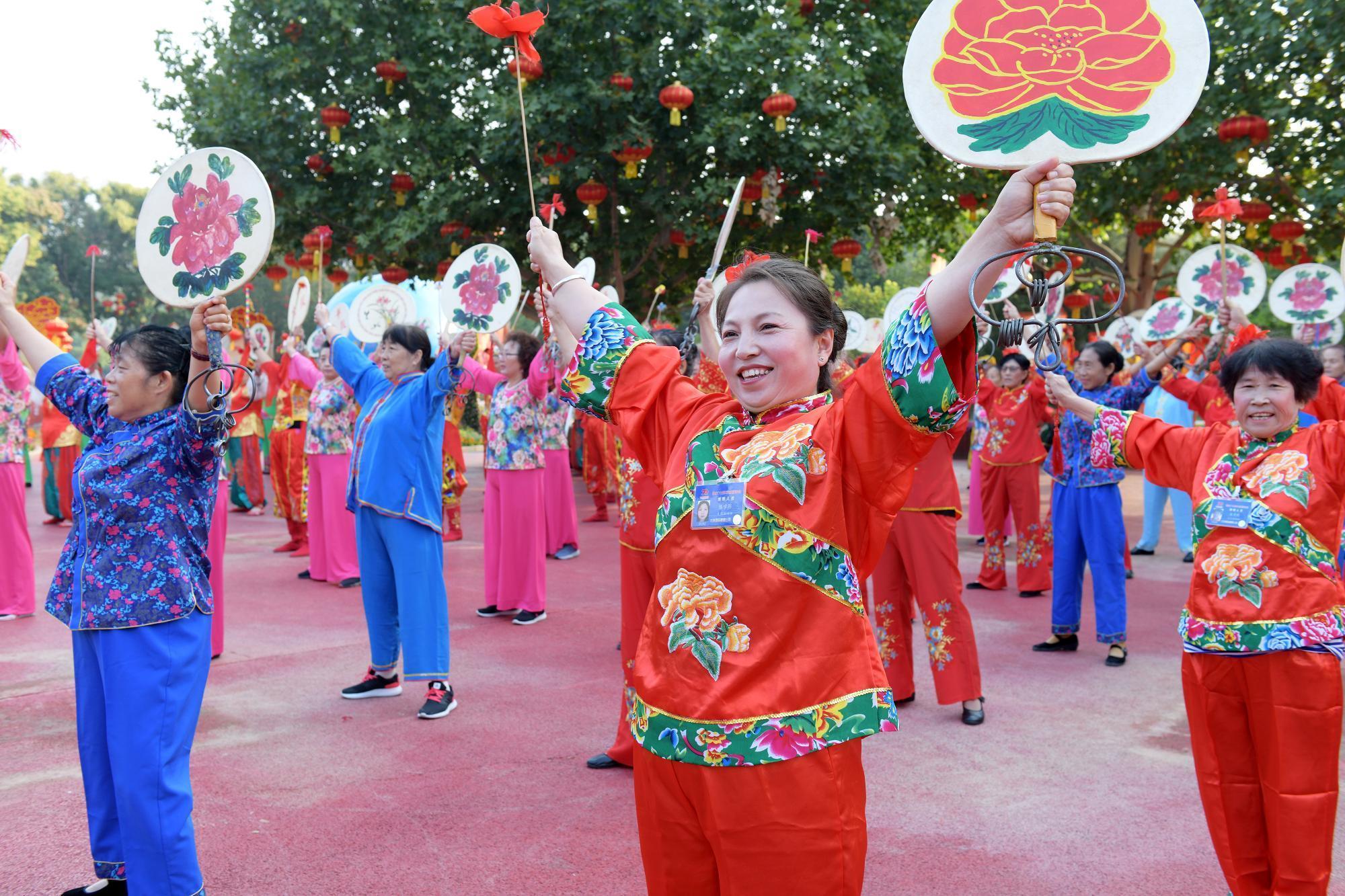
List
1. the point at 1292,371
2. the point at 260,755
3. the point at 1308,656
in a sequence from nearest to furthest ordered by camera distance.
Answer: the point at 1308,656
the point at 1292,371
the point at 260,755

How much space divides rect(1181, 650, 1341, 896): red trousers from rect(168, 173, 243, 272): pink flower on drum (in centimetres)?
317

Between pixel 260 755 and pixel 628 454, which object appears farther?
pixel 628 454

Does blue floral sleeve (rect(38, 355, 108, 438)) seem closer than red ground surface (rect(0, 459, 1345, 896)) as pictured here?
Yes

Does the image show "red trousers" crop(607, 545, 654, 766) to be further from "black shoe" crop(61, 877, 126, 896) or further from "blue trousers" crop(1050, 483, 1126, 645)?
"blue trousers" crop(1050, 483, 1126, 645)

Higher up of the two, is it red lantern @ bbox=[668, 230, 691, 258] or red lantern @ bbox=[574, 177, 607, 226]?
red lantern @ bbox=[574, 177, 607, 226]

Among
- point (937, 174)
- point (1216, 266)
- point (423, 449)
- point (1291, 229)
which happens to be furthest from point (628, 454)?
point (937, 174)

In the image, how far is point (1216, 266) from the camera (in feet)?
22.9

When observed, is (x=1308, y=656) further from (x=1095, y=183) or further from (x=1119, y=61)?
(x=1095, y=183)

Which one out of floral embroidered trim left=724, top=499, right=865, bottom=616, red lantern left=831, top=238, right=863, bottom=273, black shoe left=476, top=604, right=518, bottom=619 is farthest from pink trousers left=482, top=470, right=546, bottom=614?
red lantern left=831, top=238, right=863, bottom=273

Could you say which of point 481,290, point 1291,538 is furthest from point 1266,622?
point 481,290

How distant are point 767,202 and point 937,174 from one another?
15.3ft

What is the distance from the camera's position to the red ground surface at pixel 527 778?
11.9 feet

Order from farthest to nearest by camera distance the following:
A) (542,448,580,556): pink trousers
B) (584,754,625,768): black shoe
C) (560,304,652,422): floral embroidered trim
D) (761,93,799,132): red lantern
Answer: (761,93,799,132): red lantern → (542,448,580,556): pink trousers → (584,754,625,768): black shoe → (560,304,652,422): floral embroidered trim

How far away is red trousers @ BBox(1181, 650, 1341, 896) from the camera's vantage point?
3057 mm
